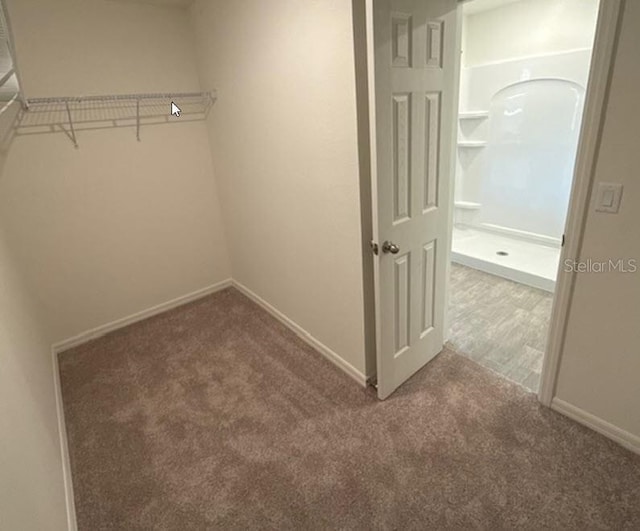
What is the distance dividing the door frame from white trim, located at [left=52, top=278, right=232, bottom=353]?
6.25 feet

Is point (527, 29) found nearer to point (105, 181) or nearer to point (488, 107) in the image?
point (488, 107)

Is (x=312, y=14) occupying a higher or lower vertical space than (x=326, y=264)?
higher

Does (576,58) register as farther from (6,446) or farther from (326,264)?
(6,446)

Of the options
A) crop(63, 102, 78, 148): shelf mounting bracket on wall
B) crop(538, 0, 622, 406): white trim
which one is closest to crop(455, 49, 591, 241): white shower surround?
crop(538, 0, 622, 406): white trim

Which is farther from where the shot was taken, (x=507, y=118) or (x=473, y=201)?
(x=473, y=201)

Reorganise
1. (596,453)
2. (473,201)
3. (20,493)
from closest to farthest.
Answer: (20,493)
(596,453)
(473,201)

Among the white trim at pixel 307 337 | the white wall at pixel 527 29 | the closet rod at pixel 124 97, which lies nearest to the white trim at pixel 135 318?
the white trim at pixel 307 337

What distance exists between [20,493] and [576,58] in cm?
436

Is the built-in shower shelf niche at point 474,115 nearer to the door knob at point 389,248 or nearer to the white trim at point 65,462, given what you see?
the door knob at point 389,248

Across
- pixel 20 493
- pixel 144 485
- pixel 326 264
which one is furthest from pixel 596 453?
pixel 20 493

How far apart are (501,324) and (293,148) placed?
188 centimetres

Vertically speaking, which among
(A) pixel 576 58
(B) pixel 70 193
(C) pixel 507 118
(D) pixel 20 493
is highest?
(A) pixel 576 58

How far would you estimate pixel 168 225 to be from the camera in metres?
3.01

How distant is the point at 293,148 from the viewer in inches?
80.1
